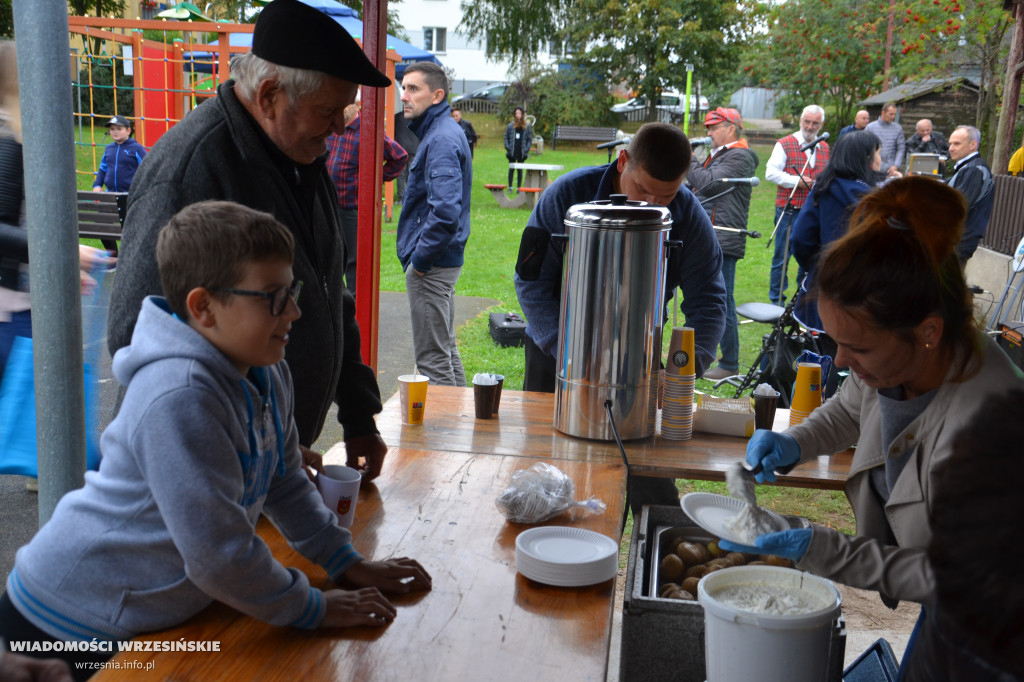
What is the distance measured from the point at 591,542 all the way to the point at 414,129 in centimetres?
425

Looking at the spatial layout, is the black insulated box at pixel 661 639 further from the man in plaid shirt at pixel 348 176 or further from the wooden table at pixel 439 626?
the man in plaid shirt at pixel 348 176

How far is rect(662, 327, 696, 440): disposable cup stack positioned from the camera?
284 centimetres

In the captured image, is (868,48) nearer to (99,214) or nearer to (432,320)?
(99,214)

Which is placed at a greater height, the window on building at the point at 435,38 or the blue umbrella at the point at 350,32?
the window on building at the point at 435,38

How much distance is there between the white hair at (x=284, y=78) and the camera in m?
2.03

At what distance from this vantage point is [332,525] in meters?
1.80

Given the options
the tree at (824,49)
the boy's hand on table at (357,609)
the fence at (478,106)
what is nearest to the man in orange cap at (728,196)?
the boy's hand on table at (357,609)

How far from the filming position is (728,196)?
774 cm

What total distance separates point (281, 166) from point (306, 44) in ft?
1.01

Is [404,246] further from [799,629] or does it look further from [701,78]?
[701,78]

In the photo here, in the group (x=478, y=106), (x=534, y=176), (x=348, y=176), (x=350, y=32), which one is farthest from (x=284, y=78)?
(x=478, y=106)

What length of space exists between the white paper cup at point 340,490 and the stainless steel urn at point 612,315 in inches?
38.6

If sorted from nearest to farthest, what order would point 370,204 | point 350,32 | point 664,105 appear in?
point 370,204 → point 350,32 → point 664,105

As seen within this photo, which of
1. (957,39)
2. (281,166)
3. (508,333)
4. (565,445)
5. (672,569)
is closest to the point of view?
(281,166)
